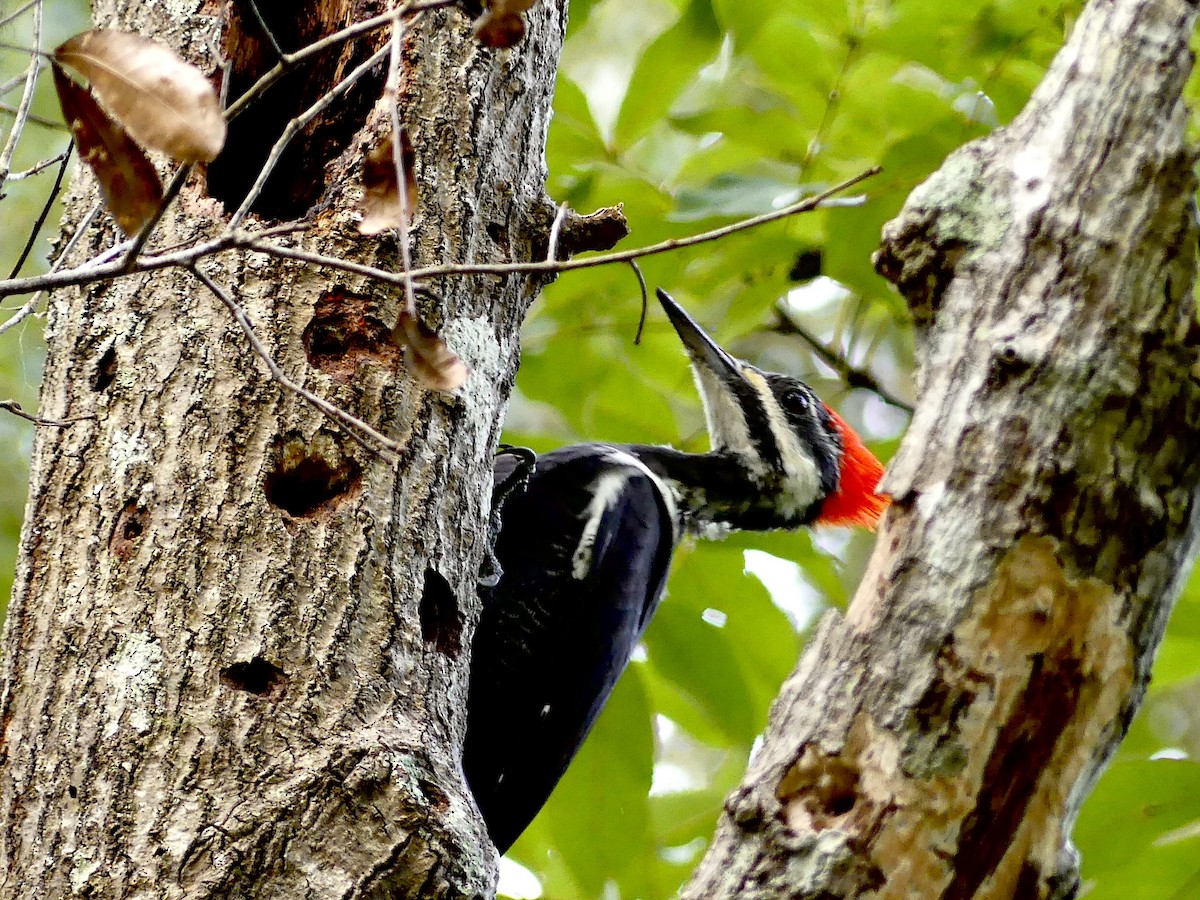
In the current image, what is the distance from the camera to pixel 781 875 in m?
1.42

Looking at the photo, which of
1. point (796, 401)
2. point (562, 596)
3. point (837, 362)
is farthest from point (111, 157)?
point (796, 401)

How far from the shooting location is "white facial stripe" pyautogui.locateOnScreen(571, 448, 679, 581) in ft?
9.97

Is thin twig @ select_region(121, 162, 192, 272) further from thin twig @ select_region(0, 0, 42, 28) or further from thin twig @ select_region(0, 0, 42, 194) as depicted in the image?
thin twig @ select_region(0, 0, 42, 28)

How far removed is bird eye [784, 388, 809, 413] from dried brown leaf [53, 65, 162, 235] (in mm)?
2767

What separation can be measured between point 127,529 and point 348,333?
1.44ft

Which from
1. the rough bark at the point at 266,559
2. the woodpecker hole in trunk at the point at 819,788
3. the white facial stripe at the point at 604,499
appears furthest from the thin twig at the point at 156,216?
the white facial stripe at the point at 604,499

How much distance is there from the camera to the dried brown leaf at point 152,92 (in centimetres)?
110

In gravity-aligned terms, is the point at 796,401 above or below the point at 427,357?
above

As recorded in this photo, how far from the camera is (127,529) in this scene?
1.77 metres

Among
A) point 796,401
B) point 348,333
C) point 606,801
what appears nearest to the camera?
point 348,333

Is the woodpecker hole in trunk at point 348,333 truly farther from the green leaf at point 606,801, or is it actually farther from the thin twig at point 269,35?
the green leaf at point 606,801

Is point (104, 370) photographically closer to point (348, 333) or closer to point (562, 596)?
point (348, 333)

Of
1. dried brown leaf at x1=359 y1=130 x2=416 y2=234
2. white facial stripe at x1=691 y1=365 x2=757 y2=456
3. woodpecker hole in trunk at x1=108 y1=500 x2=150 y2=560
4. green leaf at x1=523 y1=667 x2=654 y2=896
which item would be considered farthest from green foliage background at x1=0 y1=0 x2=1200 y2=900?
dried brown leaf at x1=359 y1=130 x2=416 y2=234

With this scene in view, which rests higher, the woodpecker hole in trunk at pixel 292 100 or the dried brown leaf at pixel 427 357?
the woodpecker hole in trunk at pixel 292 100
